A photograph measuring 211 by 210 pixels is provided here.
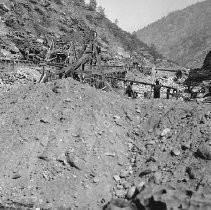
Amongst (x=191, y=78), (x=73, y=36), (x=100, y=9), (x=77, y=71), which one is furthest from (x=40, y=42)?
(x=100, y=9)

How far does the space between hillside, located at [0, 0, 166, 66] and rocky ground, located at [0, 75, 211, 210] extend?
59.5ft

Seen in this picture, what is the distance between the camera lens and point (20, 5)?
5116 centimetres

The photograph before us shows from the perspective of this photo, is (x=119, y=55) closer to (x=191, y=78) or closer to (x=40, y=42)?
(x=40, y=42)

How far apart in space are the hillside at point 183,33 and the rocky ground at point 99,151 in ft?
328

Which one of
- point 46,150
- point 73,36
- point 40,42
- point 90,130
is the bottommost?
point 46,150

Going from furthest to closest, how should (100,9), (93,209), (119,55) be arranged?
(100,9)
(119,55)
(93,209)

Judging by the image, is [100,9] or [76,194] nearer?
[76,194]

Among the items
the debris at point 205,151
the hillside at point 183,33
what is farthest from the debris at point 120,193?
the hillside at point 183,33

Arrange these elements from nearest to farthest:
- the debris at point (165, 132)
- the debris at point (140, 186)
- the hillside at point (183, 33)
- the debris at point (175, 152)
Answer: the debris at point (140, 186), the debris at point (175, 152), the debris at point (165, 132), the hillside at point (183, 33)

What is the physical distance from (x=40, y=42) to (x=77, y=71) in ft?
84.2

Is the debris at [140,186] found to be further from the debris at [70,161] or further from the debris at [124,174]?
the debris at [70,161]

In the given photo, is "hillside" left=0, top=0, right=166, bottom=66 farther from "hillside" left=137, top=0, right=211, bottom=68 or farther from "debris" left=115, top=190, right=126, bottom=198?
"hillside" left=137, top=0, right=211, bottom=68

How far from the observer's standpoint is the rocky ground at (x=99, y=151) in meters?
10.8

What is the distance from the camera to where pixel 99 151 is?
12688 millimetres
